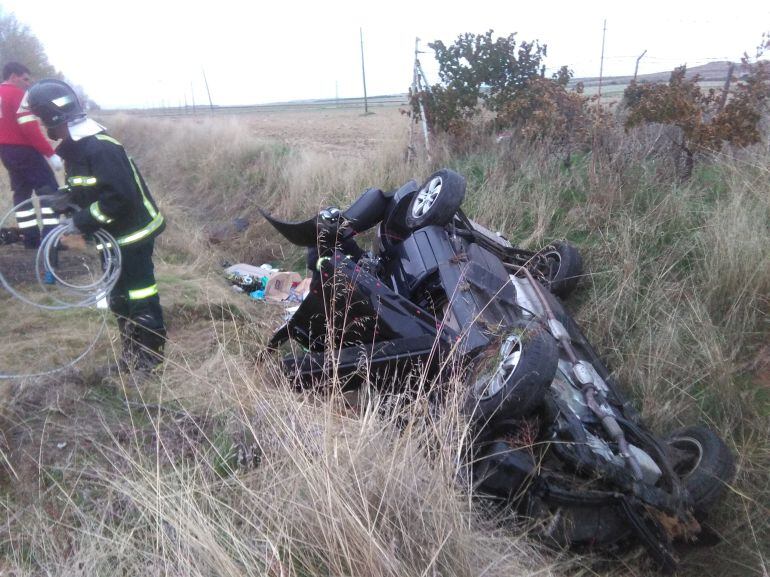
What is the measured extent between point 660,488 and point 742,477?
72cm

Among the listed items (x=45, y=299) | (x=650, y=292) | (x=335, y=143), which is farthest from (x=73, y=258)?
(x=335, y=143)

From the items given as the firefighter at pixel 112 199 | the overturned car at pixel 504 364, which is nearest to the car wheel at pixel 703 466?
the overturned car at pixel 504 364

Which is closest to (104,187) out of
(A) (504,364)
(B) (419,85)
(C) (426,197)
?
(C) (426,197)

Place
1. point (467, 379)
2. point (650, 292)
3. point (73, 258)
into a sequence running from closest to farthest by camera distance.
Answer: point (467, 379) → point (650, 292) → point (73, 258)

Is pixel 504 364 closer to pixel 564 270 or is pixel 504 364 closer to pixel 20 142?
pixel 564 270

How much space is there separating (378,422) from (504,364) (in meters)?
0.65

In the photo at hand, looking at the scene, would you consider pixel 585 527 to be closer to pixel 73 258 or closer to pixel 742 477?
pixel 742 477

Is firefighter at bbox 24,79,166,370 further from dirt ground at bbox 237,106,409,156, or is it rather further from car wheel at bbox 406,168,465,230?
dirt ground at bbox 237,106,409,156

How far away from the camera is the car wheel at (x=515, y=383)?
8.33 feet

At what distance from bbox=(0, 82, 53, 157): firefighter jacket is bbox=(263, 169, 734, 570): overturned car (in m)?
4.36

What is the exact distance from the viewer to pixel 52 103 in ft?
12.6

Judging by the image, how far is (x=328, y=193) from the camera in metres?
8.24

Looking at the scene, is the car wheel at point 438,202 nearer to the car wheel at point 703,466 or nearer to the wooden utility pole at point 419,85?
the car wheel at point 703,466

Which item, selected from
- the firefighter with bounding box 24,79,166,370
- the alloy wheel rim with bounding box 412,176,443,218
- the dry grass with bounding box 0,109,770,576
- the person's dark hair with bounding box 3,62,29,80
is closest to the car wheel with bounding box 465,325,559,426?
the dry grass with bounding box 0,109,770,576
